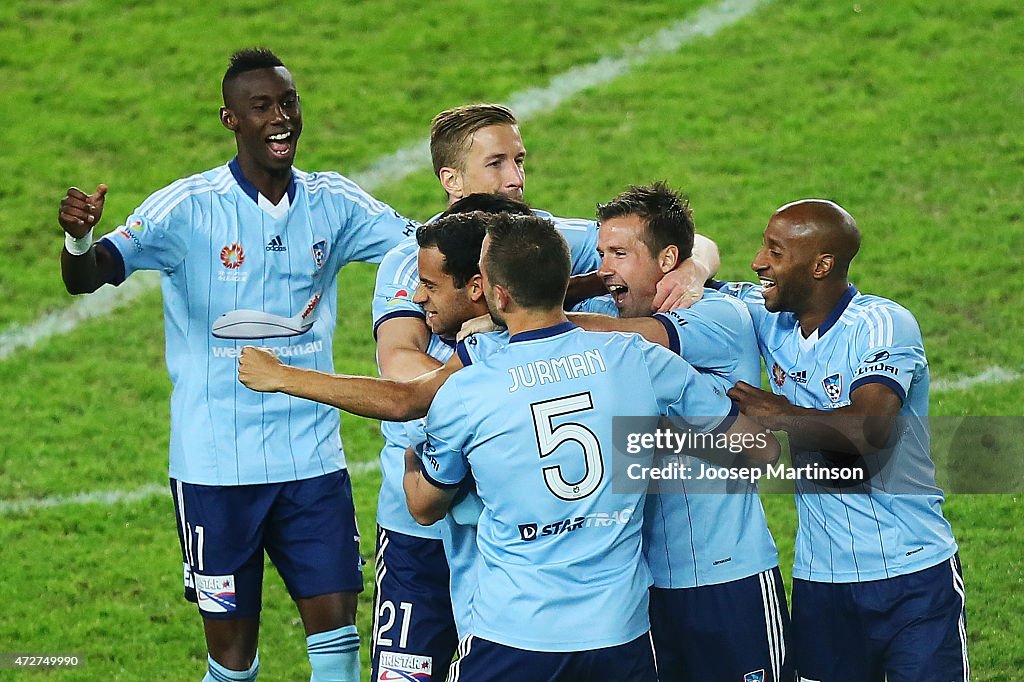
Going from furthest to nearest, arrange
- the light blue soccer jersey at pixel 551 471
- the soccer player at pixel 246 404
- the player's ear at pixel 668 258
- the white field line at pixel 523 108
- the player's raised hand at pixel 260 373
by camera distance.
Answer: the white field line at pixel 523 108 < the soccer player at pixel 246 404 < the player's ear at pixel 668 258 < the player's raised hand at pixel 260 373 < the light blue soccer jersey at pixel 551 471

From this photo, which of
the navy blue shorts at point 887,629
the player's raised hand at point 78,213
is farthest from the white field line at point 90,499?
the navy blue shorts at point 887,629

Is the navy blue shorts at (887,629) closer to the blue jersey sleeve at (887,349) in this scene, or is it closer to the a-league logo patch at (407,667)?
the blue jersey sleeve at (887,349)

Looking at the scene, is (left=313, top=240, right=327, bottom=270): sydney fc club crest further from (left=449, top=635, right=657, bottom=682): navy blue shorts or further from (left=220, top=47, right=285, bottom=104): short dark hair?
(left=449, top=635, right=657, bottom=682): navy blue shorts

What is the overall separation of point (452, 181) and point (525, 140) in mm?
6110

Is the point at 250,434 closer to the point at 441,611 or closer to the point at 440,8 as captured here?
the point at 441,611

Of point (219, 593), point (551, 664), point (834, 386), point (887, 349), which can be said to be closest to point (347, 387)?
point (551, 664)

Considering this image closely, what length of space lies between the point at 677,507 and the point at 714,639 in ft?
1.32

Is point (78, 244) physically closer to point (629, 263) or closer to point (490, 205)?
point (490, 205)

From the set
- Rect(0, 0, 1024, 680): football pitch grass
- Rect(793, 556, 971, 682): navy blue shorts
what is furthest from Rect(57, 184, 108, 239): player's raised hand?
Rect(793, 556, 971, 682): navy blue shorts

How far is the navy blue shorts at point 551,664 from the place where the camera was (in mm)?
4027

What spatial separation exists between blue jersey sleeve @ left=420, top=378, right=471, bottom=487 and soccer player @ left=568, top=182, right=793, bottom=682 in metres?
0.60

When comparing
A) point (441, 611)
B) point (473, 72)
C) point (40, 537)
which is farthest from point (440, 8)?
point (441, 611)

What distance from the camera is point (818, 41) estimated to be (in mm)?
11797

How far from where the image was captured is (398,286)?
15.8 ft
